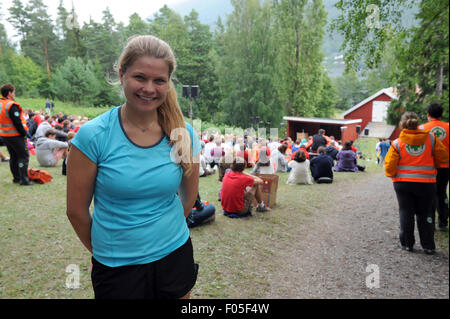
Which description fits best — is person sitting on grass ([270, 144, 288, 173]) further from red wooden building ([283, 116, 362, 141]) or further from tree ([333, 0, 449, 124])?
red wooden building ([283, 116, 362, 141])

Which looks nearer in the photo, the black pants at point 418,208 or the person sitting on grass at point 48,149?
the black pants at point 418,208

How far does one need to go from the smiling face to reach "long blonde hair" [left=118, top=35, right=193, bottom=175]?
1.0 inches

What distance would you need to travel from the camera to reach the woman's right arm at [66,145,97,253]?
1314 millimetres

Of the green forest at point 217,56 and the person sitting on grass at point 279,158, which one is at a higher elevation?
the green forest at point 217,56

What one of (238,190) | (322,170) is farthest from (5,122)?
(322,170)

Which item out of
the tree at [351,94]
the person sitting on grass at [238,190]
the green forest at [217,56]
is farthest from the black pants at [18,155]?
the tree at [351,94]

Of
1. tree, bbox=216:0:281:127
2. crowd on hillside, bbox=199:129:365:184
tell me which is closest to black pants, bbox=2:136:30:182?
crowd on hillside, bbox=199:129:365:184

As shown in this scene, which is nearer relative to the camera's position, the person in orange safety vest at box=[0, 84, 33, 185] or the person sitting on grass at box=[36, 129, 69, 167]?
the person in orange safety vest at box=[0, 84, 33, 185]

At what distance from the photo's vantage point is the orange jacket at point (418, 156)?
13.6ft

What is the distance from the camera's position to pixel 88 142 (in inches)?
51.4

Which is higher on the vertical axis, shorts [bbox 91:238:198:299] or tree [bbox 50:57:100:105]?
tree [bbox 50:57:100:105]

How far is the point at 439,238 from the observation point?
4949 mm

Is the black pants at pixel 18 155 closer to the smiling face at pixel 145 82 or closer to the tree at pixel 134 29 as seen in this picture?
the tree at pixel 134 29

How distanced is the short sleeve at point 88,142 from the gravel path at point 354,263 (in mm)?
2890
